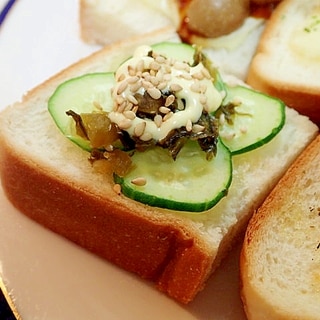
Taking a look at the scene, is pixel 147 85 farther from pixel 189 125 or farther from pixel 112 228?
pixel 112 228

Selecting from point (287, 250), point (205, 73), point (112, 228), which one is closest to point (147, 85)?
point (205, 73)

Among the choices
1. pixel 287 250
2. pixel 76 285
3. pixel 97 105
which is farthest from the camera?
pixel 97 105

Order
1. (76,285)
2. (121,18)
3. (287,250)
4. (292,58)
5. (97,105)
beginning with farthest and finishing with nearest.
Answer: (121,18) < (292,58) < (97,105) < (76,285) < (287,250)

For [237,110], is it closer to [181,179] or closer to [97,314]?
[181,179]

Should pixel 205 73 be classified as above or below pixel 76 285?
above

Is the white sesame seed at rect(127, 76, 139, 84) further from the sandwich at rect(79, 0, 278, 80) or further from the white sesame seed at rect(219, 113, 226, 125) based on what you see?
the sandwich at rect(79, 0, 278, 80)

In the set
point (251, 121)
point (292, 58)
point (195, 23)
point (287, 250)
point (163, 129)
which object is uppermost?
point (163, 129)

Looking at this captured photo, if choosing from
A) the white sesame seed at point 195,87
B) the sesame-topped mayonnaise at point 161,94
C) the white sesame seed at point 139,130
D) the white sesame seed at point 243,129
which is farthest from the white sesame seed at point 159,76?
the white sesame seed at point 243,129

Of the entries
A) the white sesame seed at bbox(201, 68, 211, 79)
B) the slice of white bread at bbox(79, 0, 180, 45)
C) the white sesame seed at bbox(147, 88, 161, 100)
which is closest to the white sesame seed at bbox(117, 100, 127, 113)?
the white sesame seed at bbox(147, 88, 161, 100)
